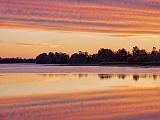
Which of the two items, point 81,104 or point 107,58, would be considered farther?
point 107,58

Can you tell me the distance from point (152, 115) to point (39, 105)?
3503mm

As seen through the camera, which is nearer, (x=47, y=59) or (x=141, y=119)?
(x=141, y=119)

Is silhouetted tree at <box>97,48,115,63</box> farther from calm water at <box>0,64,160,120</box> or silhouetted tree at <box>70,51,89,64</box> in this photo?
calm water at <box>0,64,160,120</box>

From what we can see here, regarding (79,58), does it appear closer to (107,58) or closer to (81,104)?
(107,58)

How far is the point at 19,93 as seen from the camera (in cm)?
1694

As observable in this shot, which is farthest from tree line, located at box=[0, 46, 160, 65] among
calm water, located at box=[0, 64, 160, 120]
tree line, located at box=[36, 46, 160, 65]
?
calm water, located at box=[0, 64, 160, 120]

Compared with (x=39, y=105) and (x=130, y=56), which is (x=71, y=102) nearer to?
(x=39, y=105)

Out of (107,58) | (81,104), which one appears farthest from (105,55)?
(81,104)

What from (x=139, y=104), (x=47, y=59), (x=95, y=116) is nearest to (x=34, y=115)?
(x=95, y=116)

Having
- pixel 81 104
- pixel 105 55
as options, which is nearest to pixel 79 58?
pixel 105 55

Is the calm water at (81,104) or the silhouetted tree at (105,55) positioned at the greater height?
the silhouetted tree at (105,55)

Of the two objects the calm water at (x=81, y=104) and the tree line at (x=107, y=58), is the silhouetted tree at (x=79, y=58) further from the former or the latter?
the calm water at (x=81, y=104)

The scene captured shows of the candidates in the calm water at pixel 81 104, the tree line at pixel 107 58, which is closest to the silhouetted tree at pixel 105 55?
the tree line at pixel 107 58

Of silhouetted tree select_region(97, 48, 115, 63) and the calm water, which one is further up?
silhouetted tree select_region(97, 48, 115, 63)
